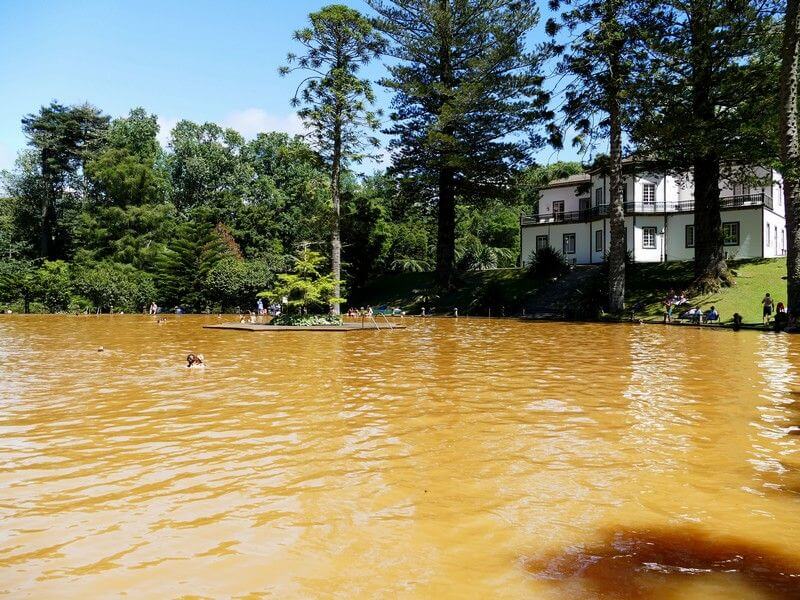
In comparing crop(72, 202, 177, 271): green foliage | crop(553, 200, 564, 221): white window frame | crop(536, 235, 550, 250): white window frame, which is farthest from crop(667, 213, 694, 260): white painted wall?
crop(72, 202, 177, 271): green foliage

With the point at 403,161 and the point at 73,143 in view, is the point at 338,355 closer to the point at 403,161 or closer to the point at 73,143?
the point at 403,161

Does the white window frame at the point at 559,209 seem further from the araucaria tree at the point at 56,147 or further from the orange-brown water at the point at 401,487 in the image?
the araucaria tree at the point at 56,147

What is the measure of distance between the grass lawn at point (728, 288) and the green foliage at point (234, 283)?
2831 centimetres

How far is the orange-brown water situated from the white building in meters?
30.1

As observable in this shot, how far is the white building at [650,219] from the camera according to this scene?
138ft

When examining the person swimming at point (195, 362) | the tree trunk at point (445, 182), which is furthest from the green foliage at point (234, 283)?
the person swimming at point (195, 362)

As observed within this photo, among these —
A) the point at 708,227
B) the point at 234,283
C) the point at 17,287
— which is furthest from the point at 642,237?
the point at 17,287

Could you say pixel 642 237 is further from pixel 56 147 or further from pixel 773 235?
pixel 56 147

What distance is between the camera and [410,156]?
4419cm

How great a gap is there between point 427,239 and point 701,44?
41446 mm

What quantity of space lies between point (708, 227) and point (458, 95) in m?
17.4

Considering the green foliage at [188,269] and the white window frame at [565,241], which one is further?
the white window frame at [565,241]

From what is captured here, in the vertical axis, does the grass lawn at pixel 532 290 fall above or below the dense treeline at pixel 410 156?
below

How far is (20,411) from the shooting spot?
27.5ft
